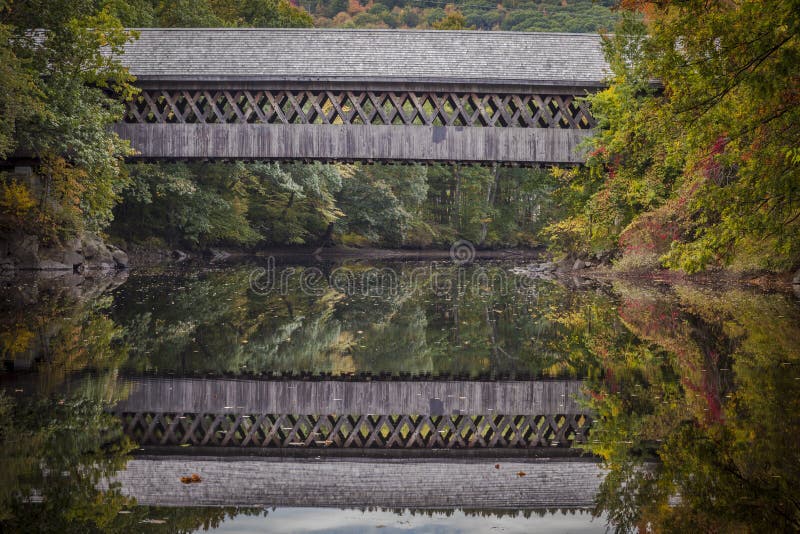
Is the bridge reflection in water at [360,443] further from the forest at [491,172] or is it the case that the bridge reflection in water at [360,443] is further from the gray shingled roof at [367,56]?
the gray shingled roof at [367,56]

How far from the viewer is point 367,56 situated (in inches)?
948

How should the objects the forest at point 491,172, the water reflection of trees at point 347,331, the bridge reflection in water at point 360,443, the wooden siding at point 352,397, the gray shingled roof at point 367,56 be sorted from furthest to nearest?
1. the gray shingled roof at point 367,56
2. the forest at point 491,172
3. the water reflection of trees at point 347,331
4. the wooden siding at point 352,397
5. the bridge reflection in water at point 360,443

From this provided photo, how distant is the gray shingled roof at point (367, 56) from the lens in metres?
23.3

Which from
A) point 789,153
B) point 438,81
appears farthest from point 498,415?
point 438,81

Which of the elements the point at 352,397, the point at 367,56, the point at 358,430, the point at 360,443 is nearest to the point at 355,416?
the point at 358,430

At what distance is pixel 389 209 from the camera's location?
134 ft

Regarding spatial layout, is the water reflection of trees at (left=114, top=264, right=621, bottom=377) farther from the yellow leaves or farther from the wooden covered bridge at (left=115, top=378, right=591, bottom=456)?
the yellow leaves

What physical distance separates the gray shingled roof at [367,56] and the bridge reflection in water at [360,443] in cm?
1684

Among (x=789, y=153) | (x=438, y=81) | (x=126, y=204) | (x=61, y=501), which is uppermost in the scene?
(x=438, y=81)

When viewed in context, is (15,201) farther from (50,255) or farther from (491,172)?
(491,172)

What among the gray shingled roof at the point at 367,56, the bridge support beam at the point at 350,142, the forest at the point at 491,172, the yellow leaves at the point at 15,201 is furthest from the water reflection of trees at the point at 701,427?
the yellow leaves at the point at 15,201

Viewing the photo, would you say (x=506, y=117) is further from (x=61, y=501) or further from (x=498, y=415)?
(x=61, y=501)

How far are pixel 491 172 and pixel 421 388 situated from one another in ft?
140

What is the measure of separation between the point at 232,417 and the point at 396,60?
18918 millimetres
